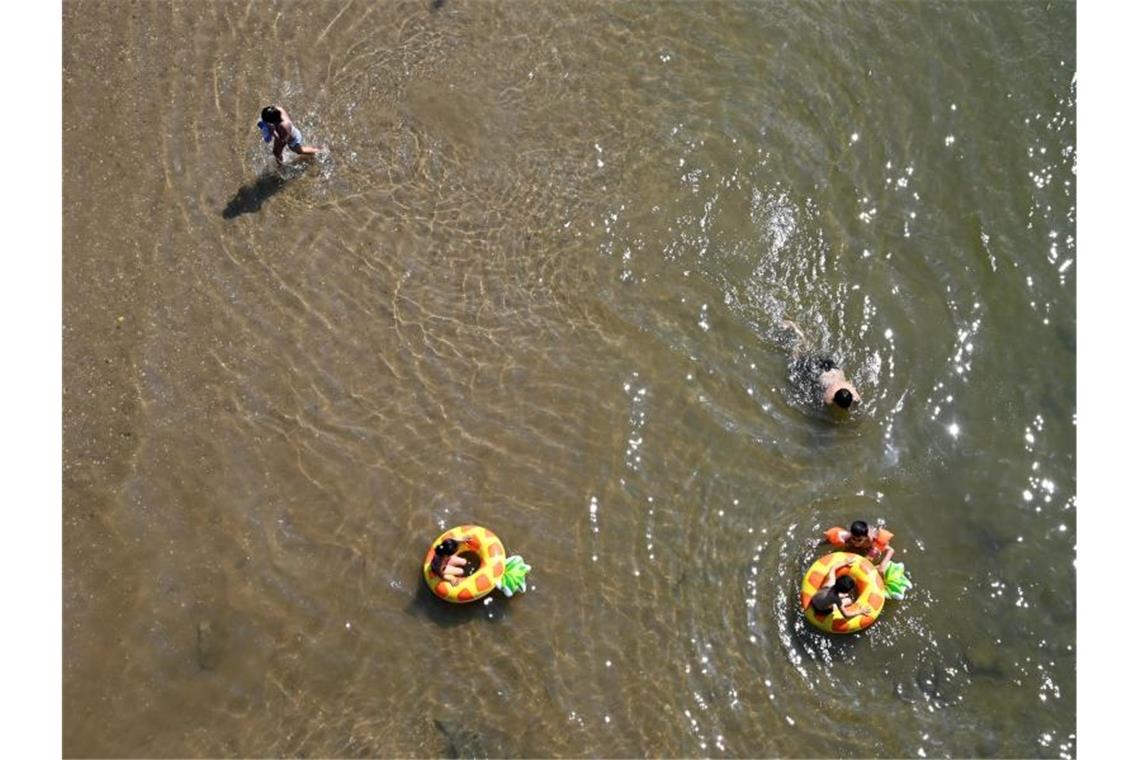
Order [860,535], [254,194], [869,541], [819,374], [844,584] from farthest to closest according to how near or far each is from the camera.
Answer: [254,194], [819,374], [869,541], [860,535], [844,584]

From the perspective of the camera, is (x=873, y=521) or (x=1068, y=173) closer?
(x=873, y=521)

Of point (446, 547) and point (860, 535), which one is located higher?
point (860, 535)

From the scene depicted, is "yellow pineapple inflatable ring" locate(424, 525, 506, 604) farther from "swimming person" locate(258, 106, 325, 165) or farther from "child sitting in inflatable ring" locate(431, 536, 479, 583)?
"swimming person" locate(258, 106, 325, 165)

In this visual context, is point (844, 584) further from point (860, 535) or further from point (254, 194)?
point (254, 194)

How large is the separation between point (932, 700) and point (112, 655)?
861cm

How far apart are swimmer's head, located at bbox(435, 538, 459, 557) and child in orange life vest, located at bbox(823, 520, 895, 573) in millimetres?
4028

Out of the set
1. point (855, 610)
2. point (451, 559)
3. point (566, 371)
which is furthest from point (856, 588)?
point (451, 559)

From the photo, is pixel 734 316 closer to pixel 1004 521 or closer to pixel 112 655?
pixel 1004 521

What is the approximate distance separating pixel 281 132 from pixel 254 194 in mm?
877

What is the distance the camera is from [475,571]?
368 inches

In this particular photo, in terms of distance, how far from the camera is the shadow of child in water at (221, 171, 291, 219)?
10336 mm

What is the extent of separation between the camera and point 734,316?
33.5 feet

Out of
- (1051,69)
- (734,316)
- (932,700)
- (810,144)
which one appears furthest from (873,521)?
(1051,69)

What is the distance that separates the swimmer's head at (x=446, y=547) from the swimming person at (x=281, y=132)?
4.90 meters
